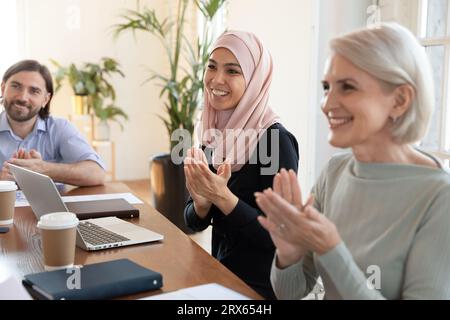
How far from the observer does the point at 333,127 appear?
1.13m

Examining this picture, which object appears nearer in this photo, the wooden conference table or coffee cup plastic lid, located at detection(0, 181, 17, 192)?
the wooden conference table

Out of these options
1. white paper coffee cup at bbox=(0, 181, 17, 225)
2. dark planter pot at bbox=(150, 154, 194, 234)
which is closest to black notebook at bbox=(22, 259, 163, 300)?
white paper coffee cup at bbox=(0, 181, 17, 225)

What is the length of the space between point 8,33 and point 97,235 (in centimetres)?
466

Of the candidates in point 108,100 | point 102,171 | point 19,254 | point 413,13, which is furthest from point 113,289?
point 108,100

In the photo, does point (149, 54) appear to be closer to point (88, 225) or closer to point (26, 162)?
point (26, 162)

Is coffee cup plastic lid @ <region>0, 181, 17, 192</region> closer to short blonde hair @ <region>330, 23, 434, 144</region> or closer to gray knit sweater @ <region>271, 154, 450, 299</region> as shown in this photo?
gray knit sweater @ <region>271, 154, 450, 299</region>

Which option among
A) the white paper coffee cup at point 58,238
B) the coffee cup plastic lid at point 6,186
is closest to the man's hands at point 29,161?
the coffee cup plastic lid at point 6,186

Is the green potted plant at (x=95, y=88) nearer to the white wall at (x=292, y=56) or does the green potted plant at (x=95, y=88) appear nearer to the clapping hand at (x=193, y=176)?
the white wall at (x=292, y=56)

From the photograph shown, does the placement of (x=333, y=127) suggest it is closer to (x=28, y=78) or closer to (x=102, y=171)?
(x=102, y=171)

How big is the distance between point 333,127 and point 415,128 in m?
0.18

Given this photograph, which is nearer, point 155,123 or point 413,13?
point 413,13

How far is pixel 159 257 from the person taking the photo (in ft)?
4.41

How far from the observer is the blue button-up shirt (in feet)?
8.32

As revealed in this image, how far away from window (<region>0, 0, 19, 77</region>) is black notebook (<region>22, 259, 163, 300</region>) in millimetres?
4836
